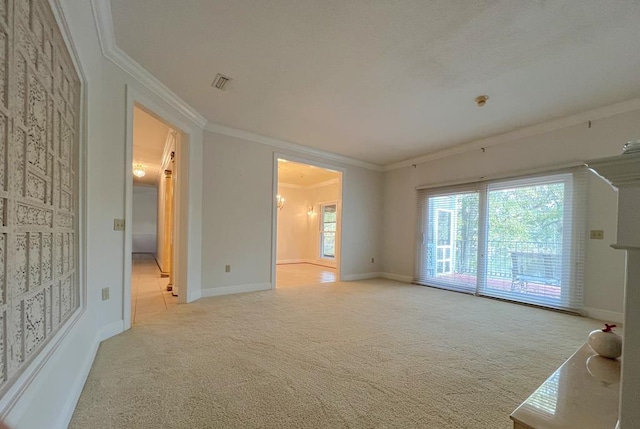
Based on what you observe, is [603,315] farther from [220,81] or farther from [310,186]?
[310,186]

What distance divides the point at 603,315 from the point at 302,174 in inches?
233

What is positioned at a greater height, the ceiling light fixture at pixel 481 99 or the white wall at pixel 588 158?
the ceiling light fixture at pixel 481 99

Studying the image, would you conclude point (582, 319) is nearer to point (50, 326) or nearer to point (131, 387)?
point (131, 387)

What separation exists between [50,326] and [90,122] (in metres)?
1.46

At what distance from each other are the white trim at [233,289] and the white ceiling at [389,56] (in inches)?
95.6

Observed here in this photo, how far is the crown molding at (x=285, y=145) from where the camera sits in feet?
13.3

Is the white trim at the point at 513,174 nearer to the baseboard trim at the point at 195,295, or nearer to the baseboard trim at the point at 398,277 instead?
the baseboard trim at the point at 398,277

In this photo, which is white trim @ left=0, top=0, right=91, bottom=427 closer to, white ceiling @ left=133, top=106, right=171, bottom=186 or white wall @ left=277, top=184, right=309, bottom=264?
white ceiling @ left=133, top=106, right=171, bottom=186

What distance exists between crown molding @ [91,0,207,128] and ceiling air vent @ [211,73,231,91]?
1.86ft

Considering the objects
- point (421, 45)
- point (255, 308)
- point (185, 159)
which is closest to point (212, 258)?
point (255, 308)

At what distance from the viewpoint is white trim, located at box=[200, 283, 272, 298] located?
3896 millimetres

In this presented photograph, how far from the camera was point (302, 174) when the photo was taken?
23.6ft

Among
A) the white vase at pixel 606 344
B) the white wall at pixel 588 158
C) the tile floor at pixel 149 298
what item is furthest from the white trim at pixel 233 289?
the white vase at pixel 606 344

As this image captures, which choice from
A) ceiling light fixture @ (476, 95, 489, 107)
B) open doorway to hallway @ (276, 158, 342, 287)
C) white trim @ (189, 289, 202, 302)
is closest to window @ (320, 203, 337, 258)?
open doorway to hallway @ (276, 158, 342, 287)
